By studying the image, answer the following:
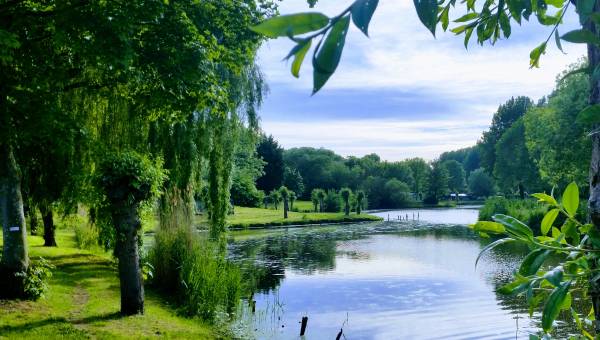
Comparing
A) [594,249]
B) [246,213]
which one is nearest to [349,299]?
[594,249]

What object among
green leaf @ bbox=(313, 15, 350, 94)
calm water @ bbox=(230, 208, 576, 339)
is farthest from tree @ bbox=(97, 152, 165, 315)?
green leaf @ bbox=(313, 15, 350, 94)

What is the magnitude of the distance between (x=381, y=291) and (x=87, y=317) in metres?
9.96

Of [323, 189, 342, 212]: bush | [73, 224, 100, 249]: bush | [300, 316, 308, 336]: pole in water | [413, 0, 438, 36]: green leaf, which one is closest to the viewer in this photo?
[413, 0, 438, 36]: green leaf

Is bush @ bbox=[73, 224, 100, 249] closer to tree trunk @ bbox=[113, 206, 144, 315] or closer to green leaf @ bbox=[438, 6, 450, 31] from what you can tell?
tree trunk @ bbox=[113, 206, 144, 315]

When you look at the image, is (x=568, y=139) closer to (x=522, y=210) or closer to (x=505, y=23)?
(x=522, y=210)

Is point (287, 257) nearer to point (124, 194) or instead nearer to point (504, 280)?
point (504, 280)

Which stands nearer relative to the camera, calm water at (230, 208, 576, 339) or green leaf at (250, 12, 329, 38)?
green leaf at (250, 12, 329, 38)

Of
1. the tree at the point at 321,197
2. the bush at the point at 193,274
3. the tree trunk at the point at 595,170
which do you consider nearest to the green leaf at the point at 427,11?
the tree trunk at the point at 595,170

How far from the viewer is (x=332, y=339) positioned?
10617 mm

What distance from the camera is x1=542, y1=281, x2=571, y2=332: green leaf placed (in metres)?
0.96

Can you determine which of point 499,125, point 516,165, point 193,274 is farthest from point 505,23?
point 499,125

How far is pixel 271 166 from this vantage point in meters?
70.4

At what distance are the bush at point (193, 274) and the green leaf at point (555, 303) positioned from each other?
33.1 feet

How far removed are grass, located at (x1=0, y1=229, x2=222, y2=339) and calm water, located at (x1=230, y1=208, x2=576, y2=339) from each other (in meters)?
1.73
